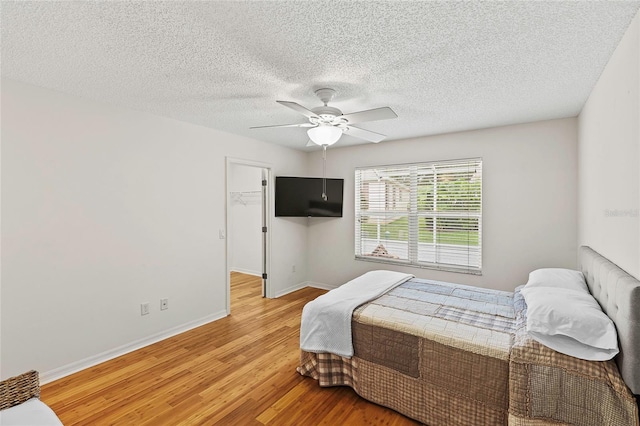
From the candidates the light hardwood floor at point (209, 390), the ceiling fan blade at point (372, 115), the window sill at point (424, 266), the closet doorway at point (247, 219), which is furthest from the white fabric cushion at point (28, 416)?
the closet doorway at point (247, 219)

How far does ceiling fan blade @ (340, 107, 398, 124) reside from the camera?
89.7 inches

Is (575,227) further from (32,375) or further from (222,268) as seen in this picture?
(32,375)

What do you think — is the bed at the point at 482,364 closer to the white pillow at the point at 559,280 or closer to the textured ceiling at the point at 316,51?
the white pillow at the point at 559,280

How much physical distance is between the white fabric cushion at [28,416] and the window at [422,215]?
12.9ft

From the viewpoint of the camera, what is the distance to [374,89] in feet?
8.16

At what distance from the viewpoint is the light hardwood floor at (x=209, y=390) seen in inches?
81.0

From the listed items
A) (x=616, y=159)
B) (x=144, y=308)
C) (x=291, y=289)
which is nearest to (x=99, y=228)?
(x=144, y=308)

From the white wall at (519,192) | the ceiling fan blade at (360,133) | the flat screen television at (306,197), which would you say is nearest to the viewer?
the ceiling fan blade at (360,133)

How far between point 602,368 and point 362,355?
1.40 meters

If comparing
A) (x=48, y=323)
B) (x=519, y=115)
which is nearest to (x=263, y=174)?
(x=48, y=323)

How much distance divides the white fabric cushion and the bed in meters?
1.63

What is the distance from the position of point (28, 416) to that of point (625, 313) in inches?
109

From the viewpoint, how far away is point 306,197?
16.0 ft

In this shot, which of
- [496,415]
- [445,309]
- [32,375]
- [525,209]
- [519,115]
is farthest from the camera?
[525,209]
